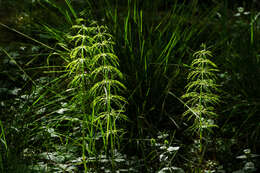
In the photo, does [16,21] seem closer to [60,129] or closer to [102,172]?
[60,129]

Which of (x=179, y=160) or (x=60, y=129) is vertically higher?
(x=60, y=129)

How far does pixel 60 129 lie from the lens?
98.4 inches

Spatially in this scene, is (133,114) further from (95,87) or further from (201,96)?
(201,96)

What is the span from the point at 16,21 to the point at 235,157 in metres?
2.78

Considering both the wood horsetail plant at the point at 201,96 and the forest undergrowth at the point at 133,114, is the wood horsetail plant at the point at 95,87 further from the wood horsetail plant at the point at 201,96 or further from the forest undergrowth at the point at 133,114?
the wood horsetail plant at the point at 201,96

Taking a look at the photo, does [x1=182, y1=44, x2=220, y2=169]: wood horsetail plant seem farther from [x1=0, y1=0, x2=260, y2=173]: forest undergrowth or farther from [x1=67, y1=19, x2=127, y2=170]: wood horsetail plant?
[x1=67, y1=19, x2=127, y2=170]: wood horsetail plant

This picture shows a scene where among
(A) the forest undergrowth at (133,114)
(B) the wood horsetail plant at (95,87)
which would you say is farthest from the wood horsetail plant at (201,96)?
(B) the wood horsetail plant at (95,87)

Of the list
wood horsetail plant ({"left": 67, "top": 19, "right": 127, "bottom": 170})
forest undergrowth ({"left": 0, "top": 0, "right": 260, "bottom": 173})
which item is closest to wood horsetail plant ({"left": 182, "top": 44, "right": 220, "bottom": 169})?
forest undergrowth ({"left": 0, "top": 0, "right": 260, "bottom": 173})

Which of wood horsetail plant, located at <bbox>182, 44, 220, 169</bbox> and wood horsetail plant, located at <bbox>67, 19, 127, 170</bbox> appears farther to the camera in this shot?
wood horsetail plant, located at <bbox>182, 44, 220, 169</bbox>

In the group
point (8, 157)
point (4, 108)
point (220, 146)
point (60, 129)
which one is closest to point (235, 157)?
point (220, 146)

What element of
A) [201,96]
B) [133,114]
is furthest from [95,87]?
[201,96]

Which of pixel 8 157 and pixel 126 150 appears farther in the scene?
pixel 126 150

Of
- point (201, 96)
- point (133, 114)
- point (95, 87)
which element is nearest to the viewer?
point (201, 96)

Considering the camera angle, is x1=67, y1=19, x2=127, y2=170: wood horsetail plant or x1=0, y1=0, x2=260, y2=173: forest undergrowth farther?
x1=0, y1=0, x2=260, y2=173: forest undergrowth
